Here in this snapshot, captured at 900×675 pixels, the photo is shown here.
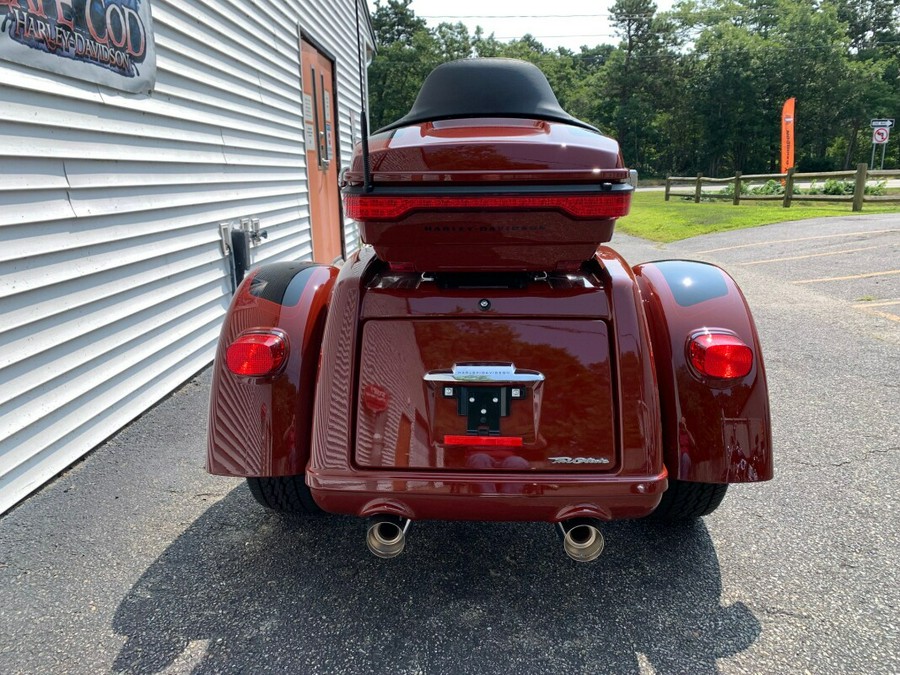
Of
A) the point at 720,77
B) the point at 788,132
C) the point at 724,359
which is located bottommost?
the point at 724,359

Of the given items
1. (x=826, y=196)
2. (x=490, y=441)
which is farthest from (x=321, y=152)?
(x=826, y=196)

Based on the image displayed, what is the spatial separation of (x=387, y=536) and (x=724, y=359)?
49.1 inches

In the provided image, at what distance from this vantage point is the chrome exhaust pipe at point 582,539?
1.80 meters

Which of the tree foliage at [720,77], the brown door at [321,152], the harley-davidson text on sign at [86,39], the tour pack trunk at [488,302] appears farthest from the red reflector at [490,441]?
the tree foliage at [720,77]

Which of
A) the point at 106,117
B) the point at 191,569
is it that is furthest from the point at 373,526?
the point at 106,117

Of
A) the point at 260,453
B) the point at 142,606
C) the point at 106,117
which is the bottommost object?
the point at 142,606

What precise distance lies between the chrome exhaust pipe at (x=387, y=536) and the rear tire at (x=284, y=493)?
17.7 inches

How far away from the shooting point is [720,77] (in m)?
43.2

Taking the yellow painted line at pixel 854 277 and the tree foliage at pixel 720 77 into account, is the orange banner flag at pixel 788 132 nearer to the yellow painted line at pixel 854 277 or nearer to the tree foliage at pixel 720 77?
the yellow painted line at pixel 854 277

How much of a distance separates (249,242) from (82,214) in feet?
7.35

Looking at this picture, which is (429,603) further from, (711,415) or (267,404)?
(711,415)

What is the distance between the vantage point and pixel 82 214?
3.19 metres

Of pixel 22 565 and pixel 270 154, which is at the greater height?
pixel 270 154

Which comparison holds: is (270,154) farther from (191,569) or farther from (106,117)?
(191,569)
